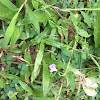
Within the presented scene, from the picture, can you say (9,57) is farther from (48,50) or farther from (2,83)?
(48,50)

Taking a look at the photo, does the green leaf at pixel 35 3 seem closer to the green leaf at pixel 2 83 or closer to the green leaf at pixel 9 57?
the green leaf at pixel 9 57

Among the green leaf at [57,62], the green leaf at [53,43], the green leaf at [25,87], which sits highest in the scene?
the green leaf at [53,43]

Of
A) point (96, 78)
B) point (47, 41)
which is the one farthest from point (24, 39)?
point (96, 78)

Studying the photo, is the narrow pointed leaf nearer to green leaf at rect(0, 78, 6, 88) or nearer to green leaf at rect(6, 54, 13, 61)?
green leaf at rect(6, 54, 13, 61)

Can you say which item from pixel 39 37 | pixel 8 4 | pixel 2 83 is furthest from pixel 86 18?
pixel 2 83

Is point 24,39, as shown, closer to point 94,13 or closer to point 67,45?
point 67,45

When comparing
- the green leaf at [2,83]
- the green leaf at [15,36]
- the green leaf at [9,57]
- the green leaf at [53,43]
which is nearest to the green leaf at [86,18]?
the green leaf at [53,43]

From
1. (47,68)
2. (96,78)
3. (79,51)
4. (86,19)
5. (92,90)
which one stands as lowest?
(92,90)

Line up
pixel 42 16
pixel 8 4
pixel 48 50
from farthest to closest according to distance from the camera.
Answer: pixel 48 50 → pixel 42 16 → pixel 8 4
